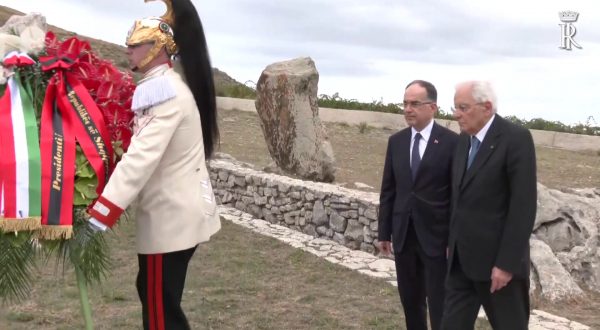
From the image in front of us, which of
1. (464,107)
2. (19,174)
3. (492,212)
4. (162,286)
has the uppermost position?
(464,107)

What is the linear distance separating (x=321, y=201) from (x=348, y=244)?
2.34 feet

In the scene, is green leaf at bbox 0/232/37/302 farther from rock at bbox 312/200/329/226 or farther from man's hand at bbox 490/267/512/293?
rock at bbox 312/200/329/226

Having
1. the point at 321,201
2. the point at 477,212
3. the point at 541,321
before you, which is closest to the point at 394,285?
the point at 541,321

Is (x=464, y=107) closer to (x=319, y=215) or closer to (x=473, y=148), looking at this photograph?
(x=473, y=148)

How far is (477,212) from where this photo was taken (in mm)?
4000

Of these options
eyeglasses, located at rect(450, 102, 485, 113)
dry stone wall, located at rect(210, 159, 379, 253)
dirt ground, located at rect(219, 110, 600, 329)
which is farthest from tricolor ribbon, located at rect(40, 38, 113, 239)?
dirt ground, located at rect(219, 110, 600, 329)

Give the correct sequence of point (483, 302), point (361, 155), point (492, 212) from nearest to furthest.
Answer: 1. point (492, 212)
2. point (483, 302)
3. point (361, 155)

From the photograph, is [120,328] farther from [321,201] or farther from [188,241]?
[321,201]

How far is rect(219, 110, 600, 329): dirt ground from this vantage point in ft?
45.6

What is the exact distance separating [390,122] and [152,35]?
19.8m

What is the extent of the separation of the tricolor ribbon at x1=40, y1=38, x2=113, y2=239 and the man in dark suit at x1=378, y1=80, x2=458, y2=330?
1.90 metres

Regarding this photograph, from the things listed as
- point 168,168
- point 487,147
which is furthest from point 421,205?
point 168,168

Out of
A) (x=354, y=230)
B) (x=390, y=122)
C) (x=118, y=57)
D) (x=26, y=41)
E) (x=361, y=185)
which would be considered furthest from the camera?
(x=118, y=57)

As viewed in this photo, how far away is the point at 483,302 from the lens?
409cm
